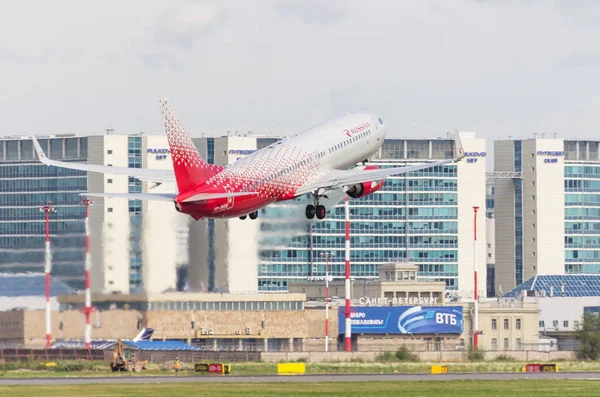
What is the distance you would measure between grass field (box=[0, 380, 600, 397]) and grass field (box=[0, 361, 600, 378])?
53.0 feet

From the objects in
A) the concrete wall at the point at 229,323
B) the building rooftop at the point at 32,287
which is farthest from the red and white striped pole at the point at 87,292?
the concrete wall at the point at 229,323

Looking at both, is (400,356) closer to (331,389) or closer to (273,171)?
(331,389)

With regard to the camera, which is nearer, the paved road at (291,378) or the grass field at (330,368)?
the paved road at (291,378)

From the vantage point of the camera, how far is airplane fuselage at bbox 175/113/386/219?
106812 mm

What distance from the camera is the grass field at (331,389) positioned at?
11046 centimetres

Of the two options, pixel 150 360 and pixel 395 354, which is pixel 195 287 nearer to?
pixel 150 360

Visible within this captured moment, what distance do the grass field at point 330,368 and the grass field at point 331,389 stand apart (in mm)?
16167

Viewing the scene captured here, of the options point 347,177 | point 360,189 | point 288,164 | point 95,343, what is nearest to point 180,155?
point 288,164

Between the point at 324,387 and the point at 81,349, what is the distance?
2607cm

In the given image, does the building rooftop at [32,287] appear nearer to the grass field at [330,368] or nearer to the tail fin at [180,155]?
the grass field at [330,368]

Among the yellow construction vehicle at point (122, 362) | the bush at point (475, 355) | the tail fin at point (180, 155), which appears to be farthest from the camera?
the bush at point (475, 355)

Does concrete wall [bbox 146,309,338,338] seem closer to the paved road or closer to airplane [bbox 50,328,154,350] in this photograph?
airplane [bbox 50,328,154,350]

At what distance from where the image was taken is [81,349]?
445 feet

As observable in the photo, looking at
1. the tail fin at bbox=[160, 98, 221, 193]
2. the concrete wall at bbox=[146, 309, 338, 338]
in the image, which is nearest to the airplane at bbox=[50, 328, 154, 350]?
the concrete wall at bbox=[146, 309, 338, 338]
